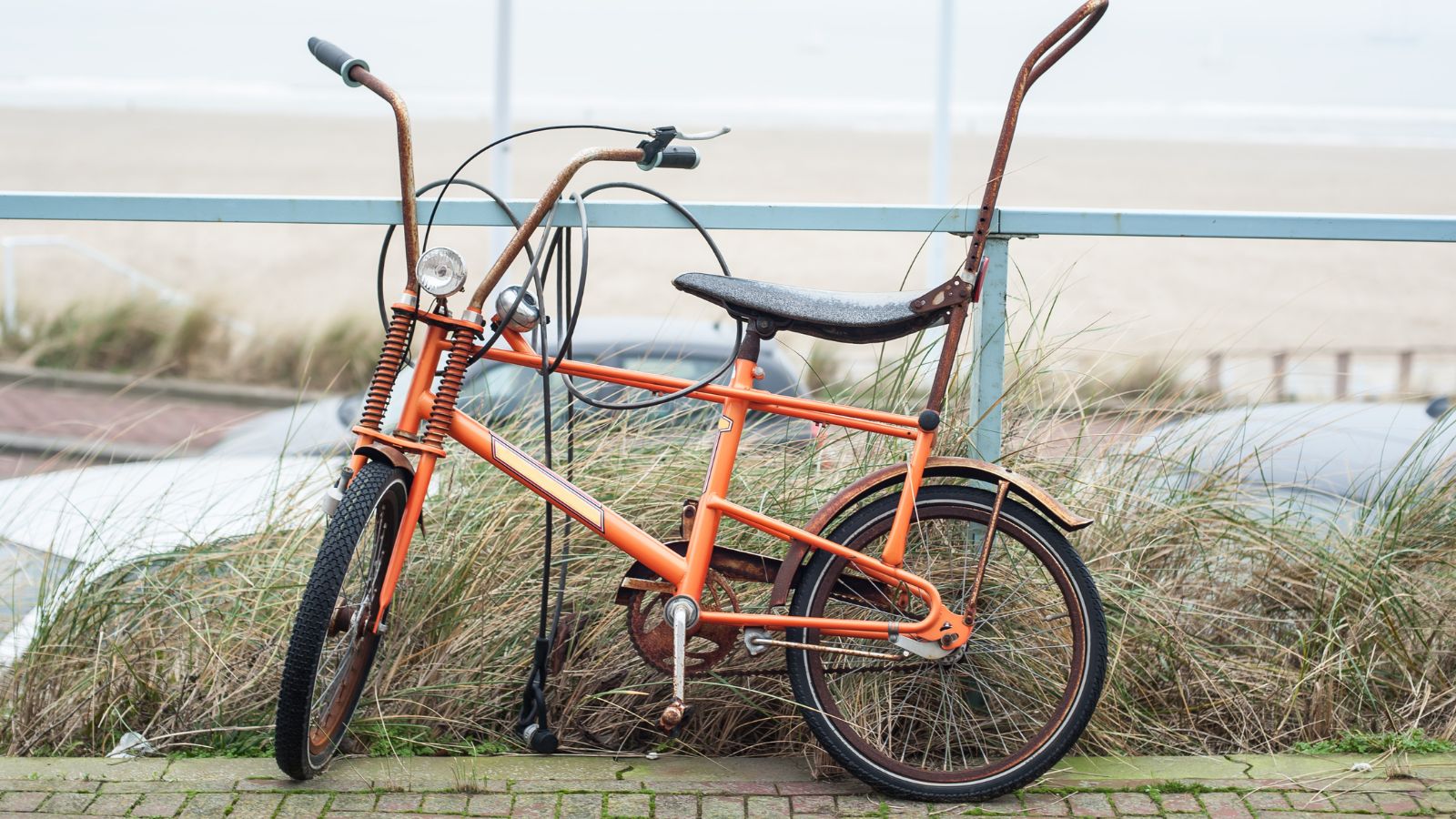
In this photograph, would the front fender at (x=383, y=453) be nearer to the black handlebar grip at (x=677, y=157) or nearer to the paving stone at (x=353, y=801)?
the paving stone at (x=353, y=801)

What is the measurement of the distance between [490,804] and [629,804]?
12.4 inches

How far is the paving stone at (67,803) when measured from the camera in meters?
2.90

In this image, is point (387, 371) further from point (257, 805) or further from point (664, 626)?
point (257, 805)

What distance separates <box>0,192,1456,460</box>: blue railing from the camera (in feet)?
10.5

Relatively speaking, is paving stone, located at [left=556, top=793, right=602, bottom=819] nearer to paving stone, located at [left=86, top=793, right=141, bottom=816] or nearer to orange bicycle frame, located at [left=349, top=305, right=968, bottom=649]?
orange bicycle frame, located at [left=349, top=305, right=968, bottom=649]

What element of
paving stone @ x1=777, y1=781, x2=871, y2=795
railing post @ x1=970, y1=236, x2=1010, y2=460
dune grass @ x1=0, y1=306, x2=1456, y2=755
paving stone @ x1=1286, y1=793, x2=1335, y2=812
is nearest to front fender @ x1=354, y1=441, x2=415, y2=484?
dune grass @ x1=0, y1=306, x2=1456, y2=755

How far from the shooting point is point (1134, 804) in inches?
119

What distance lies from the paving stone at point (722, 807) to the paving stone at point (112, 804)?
1.29 m

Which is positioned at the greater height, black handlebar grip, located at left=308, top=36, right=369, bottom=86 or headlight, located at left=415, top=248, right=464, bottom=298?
black handlebar grip, located at left=308, top=36, right=369, bottom=86

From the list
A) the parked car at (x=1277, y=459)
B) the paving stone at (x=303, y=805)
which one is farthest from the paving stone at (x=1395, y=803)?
the paving stone at (x=303, y=805)

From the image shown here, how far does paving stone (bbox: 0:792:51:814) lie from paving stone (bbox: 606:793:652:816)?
50.4 inches

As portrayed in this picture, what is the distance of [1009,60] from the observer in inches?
2650

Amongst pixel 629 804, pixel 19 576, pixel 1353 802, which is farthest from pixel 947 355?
pixel 19 576

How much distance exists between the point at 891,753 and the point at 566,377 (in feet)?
4.01
